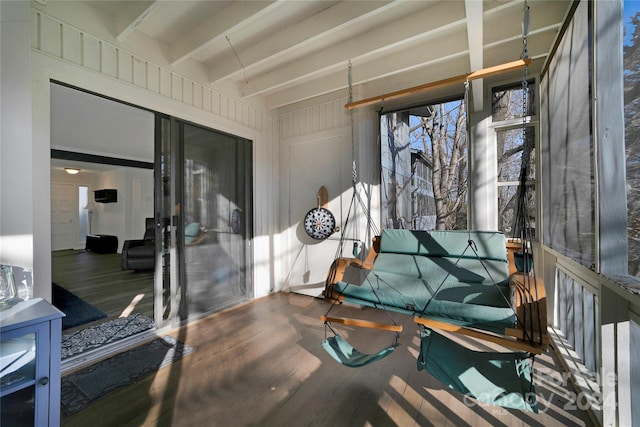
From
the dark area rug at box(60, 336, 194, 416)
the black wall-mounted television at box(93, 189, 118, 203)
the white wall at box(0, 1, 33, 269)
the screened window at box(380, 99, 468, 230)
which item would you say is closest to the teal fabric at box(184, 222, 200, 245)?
the dark area rug at box(60, 336, 194, 416)

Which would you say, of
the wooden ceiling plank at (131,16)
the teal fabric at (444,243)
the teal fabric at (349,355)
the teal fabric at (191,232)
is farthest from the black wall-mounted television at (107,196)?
the teal fabric at (349,355)

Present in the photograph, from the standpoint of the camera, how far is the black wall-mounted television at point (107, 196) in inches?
299

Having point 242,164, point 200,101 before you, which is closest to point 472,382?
point 242,164

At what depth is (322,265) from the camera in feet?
12.4

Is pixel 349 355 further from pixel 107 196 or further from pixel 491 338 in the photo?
pixel 107 196

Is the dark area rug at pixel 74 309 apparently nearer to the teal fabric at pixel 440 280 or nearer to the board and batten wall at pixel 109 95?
the board and batten wall at pixel 109 95

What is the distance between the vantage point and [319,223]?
3715 mm

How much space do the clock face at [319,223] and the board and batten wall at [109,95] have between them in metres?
0.69

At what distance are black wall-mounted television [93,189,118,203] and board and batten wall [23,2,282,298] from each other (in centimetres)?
630

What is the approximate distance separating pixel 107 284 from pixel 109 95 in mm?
3457

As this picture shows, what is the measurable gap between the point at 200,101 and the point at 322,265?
102 inches

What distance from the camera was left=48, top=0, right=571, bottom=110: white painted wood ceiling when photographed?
2100 mm

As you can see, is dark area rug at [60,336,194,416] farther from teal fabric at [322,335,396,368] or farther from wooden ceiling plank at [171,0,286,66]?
wooden ceiling plank at [171,0,286,66]

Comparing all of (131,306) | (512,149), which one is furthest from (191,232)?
(512,149)
